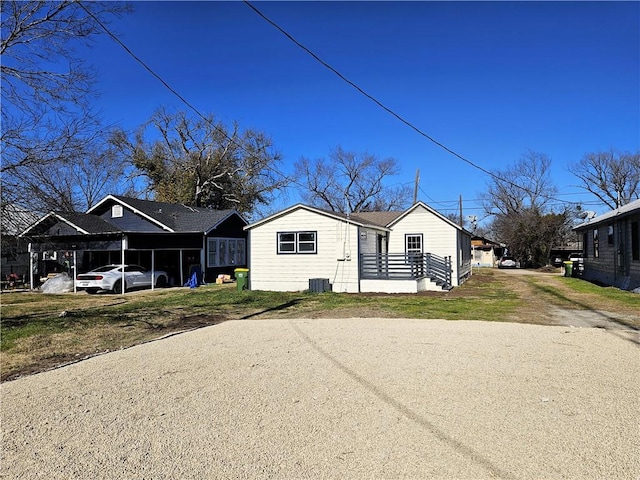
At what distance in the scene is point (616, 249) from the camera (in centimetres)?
1995

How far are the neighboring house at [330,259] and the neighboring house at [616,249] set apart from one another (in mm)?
6887

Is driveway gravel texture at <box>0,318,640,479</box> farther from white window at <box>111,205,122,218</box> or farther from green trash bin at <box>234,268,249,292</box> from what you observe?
white window at <box>111,205,122,218</box>

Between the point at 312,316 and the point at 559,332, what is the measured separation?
19.1ft

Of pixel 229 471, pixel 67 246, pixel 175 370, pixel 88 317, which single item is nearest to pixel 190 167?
pixel 67 246

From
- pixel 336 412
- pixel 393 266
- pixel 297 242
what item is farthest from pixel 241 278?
pixel 336 412

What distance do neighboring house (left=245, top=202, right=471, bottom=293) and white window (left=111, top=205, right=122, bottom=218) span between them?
1129 centimetres

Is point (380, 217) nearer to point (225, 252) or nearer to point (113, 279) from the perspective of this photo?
point (225, 252)

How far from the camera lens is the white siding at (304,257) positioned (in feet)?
63.5

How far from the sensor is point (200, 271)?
25672mm

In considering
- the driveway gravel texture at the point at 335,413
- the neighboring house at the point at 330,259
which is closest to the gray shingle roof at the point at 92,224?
the neighboring house at the point at 330,259

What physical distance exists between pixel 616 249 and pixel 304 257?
13.4 meters

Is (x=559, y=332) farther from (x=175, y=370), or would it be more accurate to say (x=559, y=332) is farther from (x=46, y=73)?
(x=46, y=73)

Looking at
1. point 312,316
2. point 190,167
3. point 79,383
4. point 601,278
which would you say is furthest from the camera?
point 190,167

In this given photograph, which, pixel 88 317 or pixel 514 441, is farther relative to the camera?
pixel 88 317
